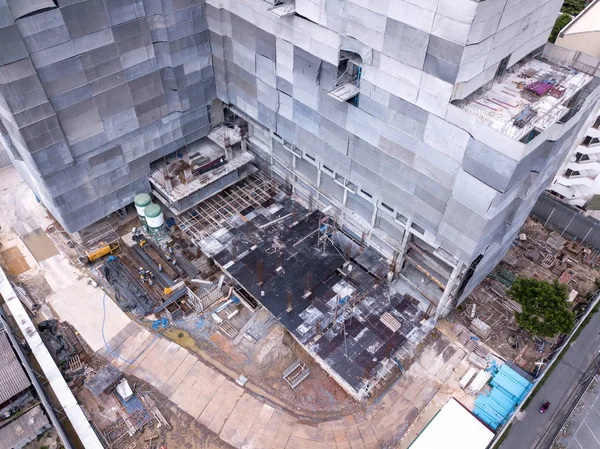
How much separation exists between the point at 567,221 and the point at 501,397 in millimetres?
23572

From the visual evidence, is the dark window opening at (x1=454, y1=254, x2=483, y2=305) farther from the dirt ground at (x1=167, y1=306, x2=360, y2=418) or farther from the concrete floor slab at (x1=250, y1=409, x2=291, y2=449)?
the concrete floor slab at (x1=250, y1=409, x2=291, y2=449)

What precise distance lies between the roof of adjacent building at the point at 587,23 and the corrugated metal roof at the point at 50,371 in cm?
6529

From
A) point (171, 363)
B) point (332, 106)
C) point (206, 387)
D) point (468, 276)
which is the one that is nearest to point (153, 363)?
point (171, 363)

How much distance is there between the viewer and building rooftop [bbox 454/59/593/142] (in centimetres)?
2922

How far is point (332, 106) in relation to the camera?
1444 inches

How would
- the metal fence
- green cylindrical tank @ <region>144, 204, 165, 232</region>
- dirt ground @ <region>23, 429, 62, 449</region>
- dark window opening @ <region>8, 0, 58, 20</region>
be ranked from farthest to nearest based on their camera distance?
the metal fence → green cylindrical tank @ <region>144, 204, 165, 232</region> → dirt ground @ <region>23, 429, 62, 449</region> → dark window opening @ <region>8, 0, 58, 20</region>

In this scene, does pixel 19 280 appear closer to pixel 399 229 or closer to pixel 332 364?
pixel 332 364

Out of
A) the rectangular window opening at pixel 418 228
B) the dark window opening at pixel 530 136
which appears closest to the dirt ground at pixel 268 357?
the rectangular window opening at pixel 418 228

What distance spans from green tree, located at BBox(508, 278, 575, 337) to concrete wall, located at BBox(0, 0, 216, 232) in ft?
115

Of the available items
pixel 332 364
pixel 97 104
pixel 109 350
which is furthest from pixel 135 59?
pixel 332 364

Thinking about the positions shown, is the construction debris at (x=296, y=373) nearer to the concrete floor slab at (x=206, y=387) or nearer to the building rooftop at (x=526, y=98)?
the concrete floor slab at (x=206, y=387)

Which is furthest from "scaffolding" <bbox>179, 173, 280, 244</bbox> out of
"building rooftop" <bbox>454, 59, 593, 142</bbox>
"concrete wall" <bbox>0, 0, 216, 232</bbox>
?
"building rooftop" <bbox>454, 59, 593, 142</bbox>

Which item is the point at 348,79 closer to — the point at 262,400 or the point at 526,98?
the point at 526,98

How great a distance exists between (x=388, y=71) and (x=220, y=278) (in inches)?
957
